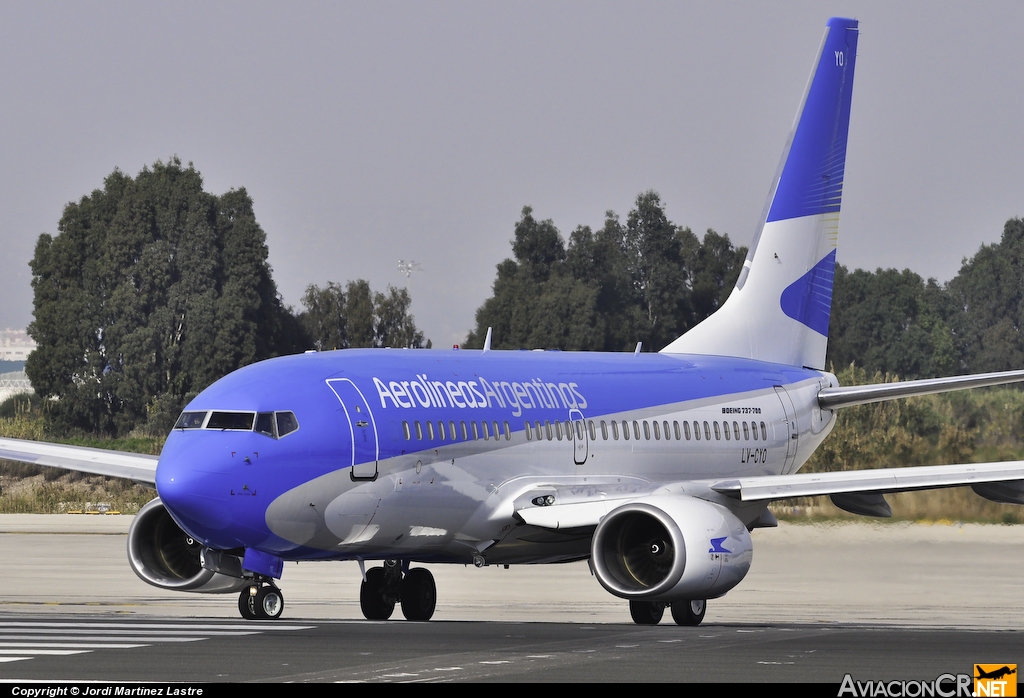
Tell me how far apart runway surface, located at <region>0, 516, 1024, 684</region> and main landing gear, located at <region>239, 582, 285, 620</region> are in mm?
407

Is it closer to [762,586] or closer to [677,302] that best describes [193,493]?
[762,586]

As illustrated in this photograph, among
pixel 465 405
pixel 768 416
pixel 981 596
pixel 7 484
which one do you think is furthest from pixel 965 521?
pixel 7 484

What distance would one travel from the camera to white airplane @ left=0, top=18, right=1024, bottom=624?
2069 cm

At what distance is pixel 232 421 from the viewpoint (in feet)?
67.9

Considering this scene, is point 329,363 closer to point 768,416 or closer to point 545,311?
point 768,416

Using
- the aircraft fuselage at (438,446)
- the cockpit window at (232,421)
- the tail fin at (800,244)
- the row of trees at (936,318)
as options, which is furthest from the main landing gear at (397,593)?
the row of trees at (936,318)

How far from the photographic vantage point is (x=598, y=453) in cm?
2570

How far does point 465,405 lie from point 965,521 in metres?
18.4

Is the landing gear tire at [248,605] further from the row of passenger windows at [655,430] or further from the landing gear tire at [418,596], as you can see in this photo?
the row of passenger windows at [655,430]

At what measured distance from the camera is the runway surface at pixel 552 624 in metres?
15.2

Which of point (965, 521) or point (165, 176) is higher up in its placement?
point (165, 176)

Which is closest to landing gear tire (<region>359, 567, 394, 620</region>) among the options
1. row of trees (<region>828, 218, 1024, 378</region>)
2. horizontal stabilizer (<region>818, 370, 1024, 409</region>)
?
horizontal stabilizer (<region>818, 370, 1024, 409</region>)

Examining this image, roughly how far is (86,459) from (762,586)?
45.9ft

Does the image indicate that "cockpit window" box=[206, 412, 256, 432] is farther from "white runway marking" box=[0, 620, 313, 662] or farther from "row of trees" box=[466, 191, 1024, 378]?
"row of trees" box=[466, 191, 1024, 378]
